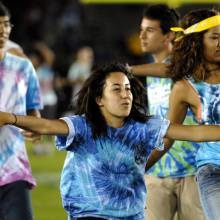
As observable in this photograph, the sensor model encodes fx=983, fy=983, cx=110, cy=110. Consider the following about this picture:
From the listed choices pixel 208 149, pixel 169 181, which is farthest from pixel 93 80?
Answer: pixel 169 181

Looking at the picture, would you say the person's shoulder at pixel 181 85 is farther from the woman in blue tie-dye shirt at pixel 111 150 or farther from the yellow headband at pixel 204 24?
the woman in blue tie-dye shirt at pixel 111 150

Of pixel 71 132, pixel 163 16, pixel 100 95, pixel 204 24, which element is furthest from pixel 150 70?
pixel 71 132

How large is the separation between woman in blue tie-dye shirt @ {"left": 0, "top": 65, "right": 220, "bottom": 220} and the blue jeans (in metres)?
0.42

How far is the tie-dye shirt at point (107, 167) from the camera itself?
6402mm

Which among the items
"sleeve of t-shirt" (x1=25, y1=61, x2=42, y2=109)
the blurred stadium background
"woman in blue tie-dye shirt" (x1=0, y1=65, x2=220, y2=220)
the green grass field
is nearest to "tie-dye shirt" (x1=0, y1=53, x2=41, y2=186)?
"sleeve of t-shirt" (x1=25, y1=61, x2=42, y2=109)

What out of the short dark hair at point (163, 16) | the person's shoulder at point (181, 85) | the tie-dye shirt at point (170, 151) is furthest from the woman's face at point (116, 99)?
the short dark hair at point (163, 16)

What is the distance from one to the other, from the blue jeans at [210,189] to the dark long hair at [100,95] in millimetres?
592

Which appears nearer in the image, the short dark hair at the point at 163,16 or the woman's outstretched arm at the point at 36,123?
the woman's outstretched arm at the point at 36,123

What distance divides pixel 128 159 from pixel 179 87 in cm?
82

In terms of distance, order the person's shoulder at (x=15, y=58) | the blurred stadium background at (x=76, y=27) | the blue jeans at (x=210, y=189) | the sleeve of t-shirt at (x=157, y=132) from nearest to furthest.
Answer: the sleeve of t-shirt at (x=157, y=132) → the blue jeans at (x=210, y=189) → the person's shoulder at (x=15, y=58) → the blurred stadium background at (x=76, y=27)

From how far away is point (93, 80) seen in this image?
671 centimetres

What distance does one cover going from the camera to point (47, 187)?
1340cm

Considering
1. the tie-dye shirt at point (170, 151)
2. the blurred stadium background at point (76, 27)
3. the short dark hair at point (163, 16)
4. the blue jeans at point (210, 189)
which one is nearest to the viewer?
the blue jeans at point (210, 189)

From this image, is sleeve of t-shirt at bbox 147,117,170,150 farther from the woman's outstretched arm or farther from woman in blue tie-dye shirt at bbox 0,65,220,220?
the woman's outstretched arm
